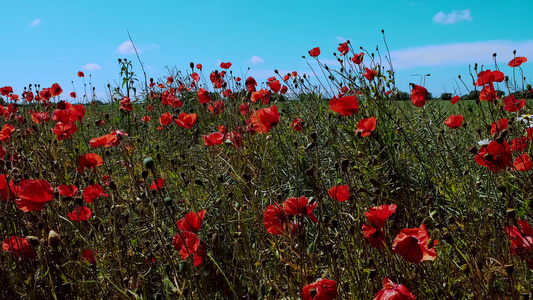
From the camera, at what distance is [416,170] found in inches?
109

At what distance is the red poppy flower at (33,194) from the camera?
1.67 metres

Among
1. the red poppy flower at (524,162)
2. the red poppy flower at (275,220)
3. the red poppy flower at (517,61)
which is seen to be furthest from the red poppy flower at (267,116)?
the red poppy flower at (517,61)

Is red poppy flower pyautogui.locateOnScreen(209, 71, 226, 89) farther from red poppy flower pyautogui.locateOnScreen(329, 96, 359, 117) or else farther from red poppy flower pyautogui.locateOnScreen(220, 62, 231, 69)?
red poppy flower pyautogui.locateOnScreen(329, 96, 359, 117)

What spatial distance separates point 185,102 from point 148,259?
5.24 m

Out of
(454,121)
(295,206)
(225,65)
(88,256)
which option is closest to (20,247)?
(88,256)

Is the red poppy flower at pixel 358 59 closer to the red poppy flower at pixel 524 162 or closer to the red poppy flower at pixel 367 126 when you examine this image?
the red poppy flower at pixel 367 126

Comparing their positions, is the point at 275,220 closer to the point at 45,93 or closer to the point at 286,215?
the point at 286,215

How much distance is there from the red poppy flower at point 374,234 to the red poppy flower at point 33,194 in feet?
4.04

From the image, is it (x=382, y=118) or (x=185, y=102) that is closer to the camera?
(x=382, y=118)

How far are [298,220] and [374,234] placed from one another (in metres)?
0.30

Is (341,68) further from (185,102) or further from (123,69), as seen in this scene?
(185,102)

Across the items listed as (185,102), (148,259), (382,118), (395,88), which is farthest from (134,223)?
(185,102)

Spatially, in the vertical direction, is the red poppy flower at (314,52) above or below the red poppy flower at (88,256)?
above

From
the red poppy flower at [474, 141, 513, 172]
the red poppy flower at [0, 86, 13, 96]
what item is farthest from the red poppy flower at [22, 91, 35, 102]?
the red poppy flower at [474, 141, 513, 172]
